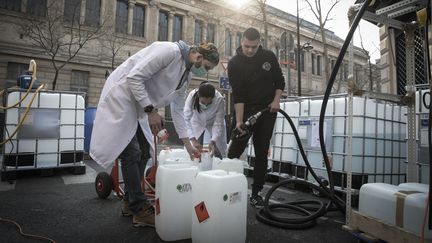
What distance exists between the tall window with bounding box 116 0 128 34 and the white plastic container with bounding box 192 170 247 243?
18.5 meters

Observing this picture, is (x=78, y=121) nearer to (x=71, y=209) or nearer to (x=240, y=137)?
(x=71, y=209)

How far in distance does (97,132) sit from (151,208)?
0.76 meters

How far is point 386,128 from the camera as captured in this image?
3.52 metres

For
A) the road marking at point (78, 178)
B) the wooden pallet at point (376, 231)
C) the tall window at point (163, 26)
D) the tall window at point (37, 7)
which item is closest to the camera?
the wooden pallet at point (376, 231)

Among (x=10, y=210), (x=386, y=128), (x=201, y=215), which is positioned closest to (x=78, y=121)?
(x=10, y=210)

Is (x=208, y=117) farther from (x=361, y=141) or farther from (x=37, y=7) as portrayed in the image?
(x=37, y=7)

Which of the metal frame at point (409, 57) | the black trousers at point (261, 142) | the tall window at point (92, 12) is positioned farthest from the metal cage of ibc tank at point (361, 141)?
the tall window at point (92, 12)

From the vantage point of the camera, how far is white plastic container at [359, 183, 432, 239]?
1.57m

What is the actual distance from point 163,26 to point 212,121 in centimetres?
1799

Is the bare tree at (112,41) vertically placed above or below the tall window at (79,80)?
above

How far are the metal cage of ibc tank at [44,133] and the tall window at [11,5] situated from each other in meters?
13.9

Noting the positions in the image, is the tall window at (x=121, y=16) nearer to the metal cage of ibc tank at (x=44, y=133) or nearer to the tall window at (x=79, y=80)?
the tall window at (x=79, y=80)

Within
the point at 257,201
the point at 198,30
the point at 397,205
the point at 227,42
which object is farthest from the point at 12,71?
the point at 397,205

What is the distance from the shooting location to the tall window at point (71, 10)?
50.7ft
